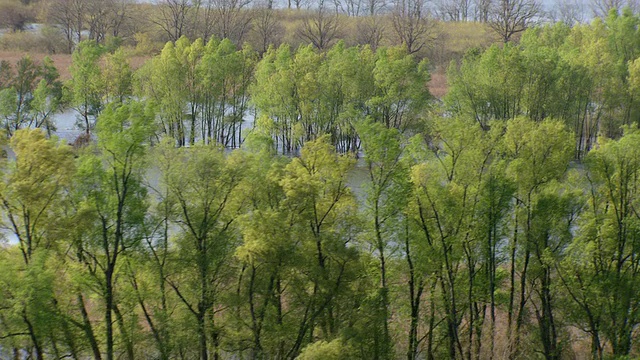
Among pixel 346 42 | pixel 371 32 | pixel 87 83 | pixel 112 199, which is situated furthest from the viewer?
pixel 371 32

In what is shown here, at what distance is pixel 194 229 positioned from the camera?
72.6 feet

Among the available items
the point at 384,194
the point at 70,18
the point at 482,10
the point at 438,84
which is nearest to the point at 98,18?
the point at 70,18

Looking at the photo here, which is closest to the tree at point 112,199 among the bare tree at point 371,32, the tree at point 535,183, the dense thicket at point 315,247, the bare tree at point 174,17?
the dense thicket at point 315,247

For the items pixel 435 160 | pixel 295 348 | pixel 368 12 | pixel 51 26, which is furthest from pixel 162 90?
pixel 368 12

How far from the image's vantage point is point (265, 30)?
7319cm

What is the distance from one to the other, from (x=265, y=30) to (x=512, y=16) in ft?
79.8

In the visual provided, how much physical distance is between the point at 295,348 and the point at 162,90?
2859 cm

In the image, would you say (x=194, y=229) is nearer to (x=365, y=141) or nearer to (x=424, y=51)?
(x=365, y=141)

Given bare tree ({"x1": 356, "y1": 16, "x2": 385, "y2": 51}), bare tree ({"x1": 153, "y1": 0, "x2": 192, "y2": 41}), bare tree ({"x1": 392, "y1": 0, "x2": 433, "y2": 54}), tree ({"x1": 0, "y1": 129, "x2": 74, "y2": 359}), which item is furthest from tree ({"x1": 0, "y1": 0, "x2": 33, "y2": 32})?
tree ({"x1": 0, "y1": 129, "x2": 74, "y2": 359})

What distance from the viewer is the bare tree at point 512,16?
72.4 metres

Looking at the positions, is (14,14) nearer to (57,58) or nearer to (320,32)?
(57,58)

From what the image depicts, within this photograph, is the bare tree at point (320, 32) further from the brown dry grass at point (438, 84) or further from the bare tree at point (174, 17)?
the bare tree at point (174, 17)

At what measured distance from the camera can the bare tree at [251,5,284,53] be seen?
2894 inches

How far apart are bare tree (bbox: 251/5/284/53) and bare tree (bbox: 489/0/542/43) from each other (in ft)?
71.0
